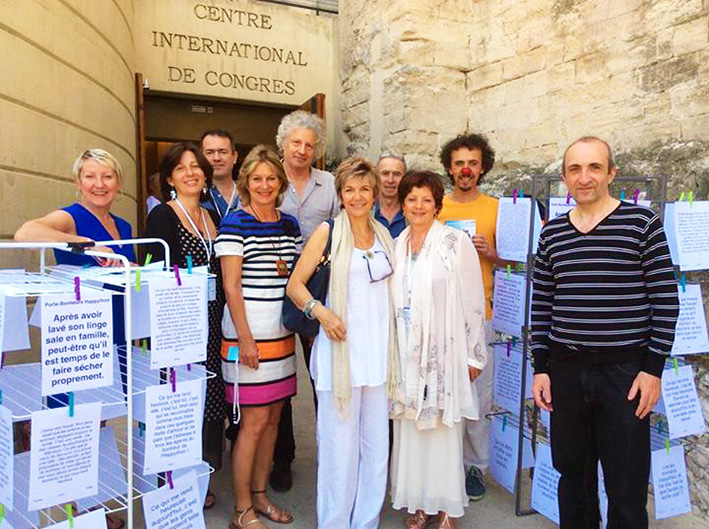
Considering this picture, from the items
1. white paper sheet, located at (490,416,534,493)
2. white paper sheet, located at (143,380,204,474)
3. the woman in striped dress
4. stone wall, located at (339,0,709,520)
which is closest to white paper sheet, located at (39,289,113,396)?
white paper sheet, located at (143,380,204,474)

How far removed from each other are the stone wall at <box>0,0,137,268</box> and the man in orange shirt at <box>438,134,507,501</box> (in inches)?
98.7

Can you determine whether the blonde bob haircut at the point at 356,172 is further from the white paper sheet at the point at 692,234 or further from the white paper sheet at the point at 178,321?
the white paper sheet at the point at 692,234

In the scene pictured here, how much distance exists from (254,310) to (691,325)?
2.12 m

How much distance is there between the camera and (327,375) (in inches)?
104

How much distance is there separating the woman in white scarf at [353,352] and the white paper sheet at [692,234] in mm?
1348

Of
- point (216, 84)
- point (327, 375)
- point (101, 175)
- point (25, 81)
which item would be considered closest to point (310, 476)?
point (327, 375)

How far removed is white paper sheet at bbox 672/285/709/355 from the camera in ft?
9.02

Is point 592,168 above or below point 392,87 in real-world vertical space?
below

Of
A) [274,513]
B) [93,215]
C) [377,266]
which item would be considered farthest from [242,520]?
[93,215]

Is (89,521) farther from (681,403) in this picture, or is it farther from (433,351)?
(681,403)

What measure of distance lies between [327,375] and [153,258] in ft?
3.44

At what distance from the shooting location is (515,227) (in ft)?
9.97

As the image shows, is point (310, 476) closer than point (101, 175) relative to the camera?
No

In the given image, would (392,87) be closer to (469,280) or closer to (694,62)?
(694,62)
